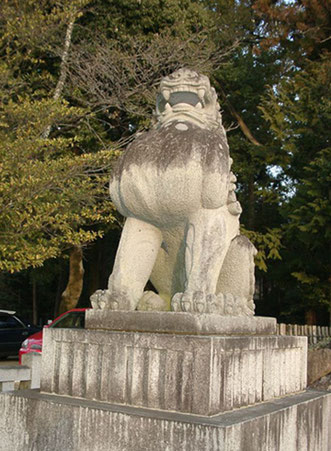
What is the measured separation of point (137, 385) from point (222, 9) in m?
15.0

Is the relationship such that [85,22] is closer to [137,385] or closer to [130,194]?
[130,194]

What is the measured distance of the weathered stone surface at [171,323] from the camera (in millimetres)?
2693

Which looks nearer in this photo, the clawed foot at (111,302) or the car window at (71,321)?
the clawed foot at (111,302)

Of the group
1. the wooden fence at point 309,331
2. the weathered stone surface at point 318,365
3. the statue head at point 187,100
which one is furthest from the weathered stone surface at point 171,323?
the wooden fence at point 309,331

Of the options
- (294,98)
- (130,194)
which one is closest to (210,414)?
(130,194)

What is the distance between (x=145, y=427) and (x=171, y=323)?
54 cm

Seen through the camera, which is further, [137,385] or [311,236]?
[311,236]

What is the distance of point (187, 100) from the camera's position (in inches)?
130

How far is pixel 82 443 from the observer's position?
265 centimetres

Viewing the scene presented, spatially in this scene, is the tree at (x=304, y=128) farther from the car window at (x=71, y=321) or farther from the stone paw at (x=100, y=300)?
the stone paw at (x=100, y=300)

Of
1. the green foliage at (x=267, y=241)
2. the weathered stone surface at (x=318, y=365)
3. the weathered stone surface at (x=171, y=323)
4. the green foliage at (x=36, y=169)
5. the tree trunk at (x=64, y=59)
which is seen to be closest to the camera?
the weathered stone surface at (x=171, y=323)

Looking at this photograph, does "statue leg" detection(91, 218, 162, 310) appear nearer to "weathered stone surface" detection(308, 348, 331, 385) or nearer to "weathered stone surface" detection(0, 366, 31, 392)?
"weathered stone surface" detection(0, 366, 31, 392)

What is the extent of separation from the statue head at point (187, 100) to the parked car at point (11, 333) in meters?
11.4

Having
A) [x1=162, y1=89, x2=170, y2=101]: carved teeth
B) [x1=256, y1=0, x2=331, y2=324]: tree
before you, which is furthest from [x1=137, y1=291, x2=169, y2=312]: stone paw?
[x1=256, y1=0, x2=331, y2=324]: tree
